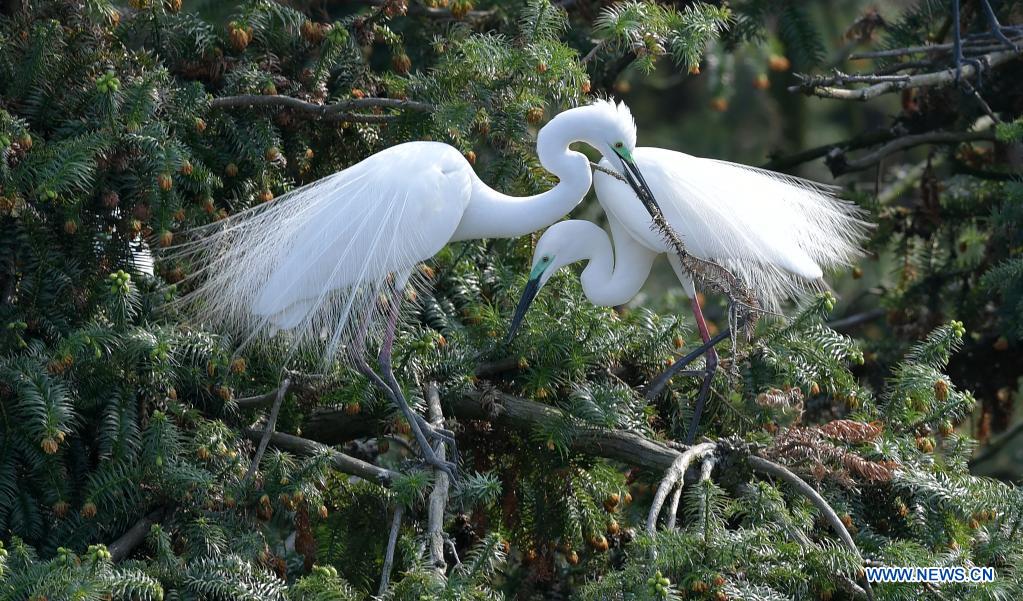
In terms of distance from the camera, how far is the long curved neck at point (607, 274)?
389cm

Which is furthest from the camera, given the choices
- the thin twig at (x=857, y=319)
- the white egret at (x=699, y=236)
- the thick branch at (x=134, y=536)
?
the thin twig at (x=857, y=319)

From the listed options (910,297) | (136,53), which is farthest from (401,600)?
(910,297)

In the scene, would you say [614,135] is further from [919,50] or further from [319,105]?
[919,50]

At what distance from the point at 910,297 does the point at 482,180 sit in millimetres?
1982

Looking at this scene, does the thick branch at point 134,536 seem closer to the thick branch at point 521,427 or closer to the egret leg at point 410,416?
the thick branch at point 521,427

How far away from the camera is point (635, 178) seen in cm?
361

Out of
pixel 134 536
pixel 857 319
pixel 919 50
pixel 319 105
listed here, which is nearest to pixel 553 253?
pixel 319 105

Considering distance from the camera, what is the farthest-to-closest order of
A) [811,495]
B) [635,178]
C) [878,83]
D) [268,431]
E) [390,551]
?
[878,83]
[635,178]
[268,431]
[811,495]
[390,551]

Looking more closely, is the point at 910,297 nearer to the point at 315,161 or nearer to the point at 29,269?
the point at 315,161

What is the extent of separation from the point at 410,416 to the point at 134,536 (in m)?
0.80

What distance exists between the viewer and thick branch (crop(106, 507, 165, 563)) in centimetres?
273

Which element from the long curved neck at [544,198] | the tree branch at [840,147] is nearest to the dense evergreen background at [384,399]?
the long curved neck at [544,198]

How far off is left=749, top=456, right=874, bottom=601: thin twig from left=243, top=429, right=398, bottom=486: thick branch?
3.34 feet

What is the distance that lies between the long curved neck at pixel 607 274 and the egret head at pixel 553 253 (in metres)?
0.04
